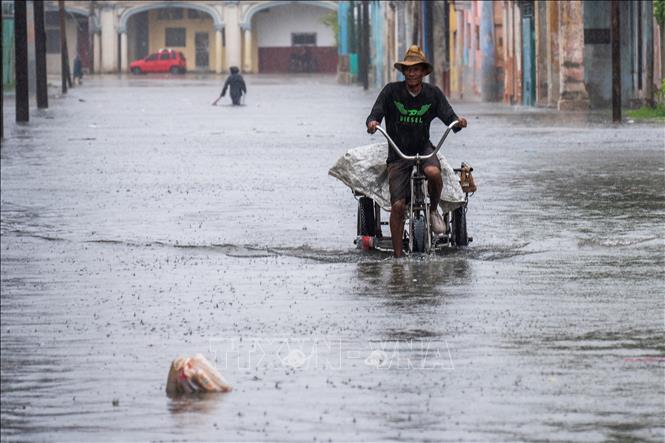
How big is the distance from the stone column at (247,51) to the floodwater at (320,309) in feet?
285

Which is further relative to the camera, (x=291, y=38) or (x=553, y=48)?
(x=291, y=38)

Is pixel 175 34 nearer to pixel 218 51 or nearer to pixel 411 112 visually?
pixel 218 51

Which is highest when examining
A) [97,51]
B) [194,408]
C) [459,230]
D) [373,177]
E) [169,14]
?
[169,14]

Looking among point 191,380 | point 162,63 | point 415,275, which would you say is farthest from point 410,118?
point 162,63

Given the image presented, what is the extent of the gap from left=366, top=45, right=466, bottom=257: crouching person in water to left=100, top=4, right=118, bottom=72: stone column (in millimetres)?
96747

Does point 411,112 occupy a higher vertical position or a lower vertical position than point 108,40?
lower

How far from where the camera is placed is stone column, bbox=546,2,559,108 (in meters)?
42.1

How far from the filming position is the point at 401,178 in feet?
44.8

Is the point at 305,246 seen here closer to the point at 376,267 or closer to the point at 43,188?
the point at 376,267

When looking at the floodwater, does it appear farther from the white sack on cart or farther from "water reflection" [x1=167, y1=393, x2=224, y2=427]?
the white sack on cart

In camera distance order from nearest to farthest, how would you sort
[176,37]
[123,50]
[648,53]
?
[648,53]
[123,50]
[176,37]

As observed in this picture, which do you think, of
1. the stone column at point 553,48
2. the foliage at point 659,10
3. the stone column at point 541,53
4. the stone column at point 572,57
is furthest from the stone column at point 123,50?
the foliage at point 659,10

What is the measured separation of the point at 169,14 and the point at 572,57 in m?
74.8

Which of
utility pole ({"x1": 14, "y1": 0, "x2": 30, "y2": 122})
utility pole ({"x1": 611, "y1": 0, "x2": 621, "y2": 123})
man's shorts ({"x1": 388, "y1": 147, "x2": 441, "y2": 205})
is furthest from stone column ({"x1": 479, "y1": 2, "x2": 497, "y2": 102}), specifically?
man's shorts ({"x1": 388, "y1": 147, "x2": 441, "y2": 205})
